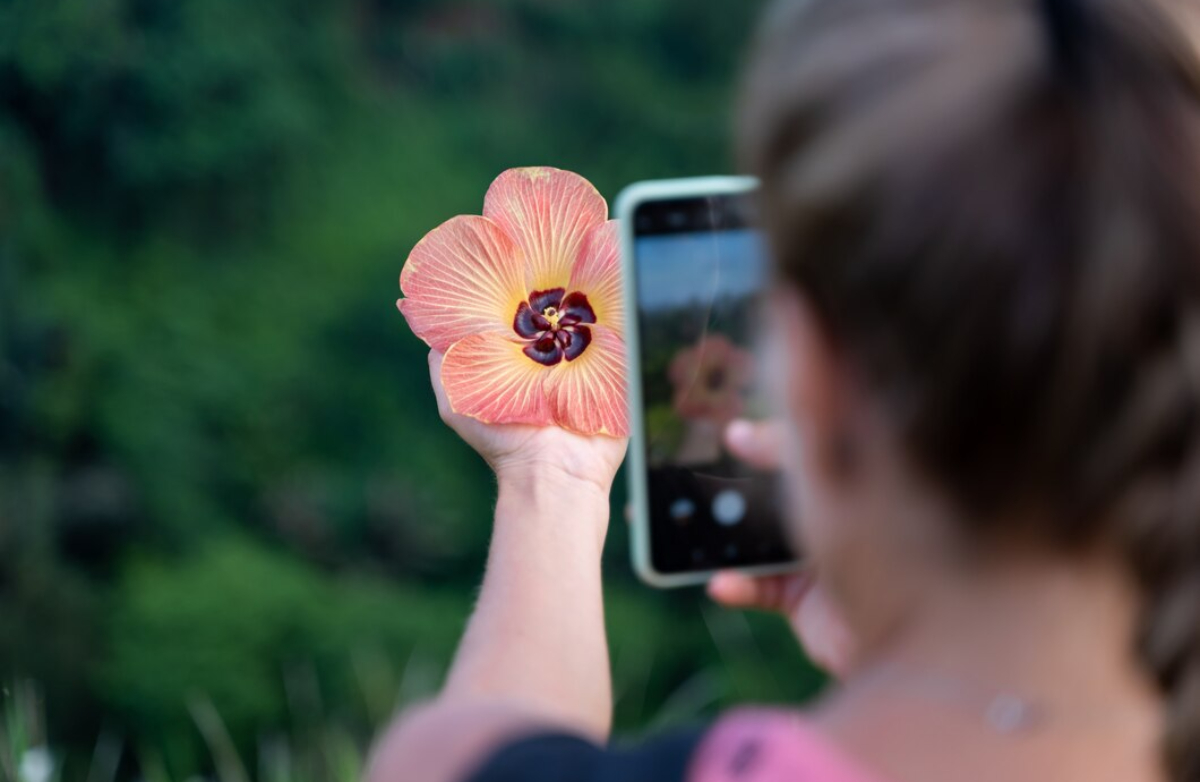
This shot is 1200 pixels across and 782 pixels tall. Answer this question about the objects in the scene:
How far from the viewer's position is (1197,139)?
412mm

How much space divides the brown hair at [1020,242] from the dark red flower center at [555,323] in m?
0.22

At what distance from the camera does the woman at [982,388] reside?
39 centimetres

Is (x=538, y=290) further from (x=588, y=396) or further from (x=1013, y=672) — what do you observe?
(x=1013, y=672)

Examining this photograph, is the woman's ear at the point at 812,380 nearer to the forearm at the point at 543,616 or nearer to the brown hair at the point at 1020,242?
the brown hair at the point at 1020,242

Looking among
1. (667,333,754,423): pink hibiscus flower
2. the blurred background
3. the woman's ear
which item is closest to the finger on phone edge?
(667,333,754,423): pink hibiscus flower

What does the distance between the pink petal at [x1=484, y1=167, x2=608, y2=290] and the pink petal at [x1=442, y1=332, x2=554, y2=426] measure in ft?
0.14

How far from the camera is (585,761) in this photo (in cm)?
46

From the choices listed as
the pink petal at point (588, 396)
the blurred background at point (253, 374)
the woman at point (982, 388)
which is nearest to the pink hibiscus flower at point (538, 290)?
the pink petal at point (588, 396)

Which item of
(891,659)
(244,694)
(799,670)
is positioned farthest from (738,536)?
(799,670)

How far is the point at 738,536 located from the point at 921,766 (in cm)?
19

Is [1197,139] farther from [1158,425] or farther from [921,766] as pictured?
[921,766]

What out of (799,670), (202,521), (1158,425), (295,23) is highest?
(295,23)

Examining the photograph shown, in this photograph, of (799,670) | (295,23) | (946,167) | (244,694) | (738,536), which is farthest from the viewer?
(295,23)

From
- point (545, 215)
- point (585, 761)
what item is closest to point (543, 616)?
point (585, 761)
